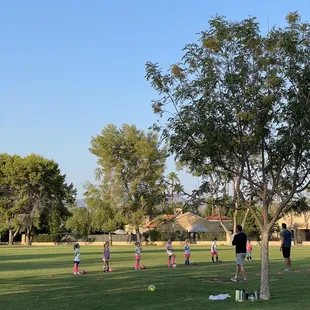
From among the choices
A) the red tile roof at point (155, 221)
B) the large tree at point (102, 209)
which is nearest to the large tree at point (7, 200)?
the large tree at point (102, 209)

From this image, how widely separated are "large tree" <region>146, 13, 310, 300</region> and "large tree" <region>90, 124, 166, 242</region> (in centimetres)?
5754

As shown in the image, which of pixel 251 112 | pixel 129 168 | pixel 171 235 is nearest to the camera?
pixel 251 112

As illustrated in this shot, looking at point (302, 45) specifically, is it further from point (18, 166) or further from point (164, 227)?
point (18, 166)

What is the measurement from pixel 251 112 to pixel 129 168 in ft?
202

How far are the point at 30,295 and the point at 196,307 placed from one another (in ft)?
18.4

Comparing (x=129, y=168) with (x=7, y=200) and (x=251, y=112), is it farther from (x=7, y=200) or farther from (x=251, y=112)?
(x=251, y=112)

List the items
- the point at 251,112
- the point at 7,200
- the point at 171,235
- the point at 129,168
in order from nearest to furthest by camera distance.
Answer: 1. the point at 251,112
2. the point at 129,168
3. the point at 171,235
4. the point at 7,200

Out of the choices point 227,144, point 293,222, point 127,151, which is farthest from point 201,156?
point 293,222

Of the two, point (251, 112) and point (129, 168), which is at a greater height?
point (129, 168)

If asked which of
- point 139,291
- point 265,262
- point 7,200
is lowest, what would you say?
point 139,291

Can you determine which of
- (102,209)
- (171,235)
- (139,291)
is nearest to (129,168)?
(102,209)

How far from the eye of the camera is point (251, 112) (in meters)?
12.0

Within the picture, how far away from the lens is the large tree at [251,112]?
1189 centimetres

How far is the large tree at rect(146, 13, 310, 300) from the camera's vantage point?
Result: 11891 mm
